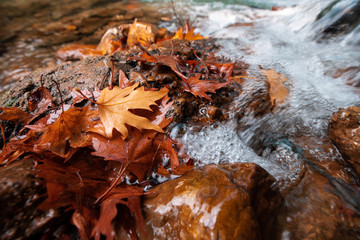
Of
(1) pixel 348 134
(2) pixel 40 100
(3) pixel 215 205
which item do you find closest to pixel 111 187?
(3) pixel 215 205

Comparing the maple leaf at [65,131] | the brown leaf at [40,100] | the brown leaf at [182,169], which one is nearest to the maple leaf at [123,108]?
the maple leaf at [65,131]

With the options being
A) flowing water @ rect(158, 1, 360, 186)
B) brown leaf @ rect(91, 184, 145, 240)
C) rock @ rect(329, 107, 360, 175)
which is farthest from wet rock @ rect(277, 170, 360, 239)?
brown leaf @ rect(91, 184, 145, 240)

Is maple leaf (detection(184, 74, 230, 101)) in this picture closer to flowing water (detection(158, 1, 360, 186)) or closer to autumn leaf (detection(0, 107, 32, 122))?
flowing water (detection(158, 1, 360, 186))

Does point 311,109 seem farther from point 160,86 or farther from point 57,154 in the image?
point 57,154

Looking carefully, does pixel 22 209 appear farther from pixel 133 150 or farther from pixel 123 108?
pixel 123 108

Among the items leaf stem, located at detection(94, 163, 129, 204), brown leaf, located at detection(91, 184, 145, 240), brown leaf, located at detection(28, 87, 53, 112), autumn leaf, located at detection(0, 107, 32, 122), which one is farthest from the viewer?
brown leaf, located at detection(28, 87, 53, 112)

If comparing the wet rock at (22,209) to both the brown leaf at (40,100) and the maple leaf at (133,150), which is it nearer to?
the maple leaf at (133,150)
